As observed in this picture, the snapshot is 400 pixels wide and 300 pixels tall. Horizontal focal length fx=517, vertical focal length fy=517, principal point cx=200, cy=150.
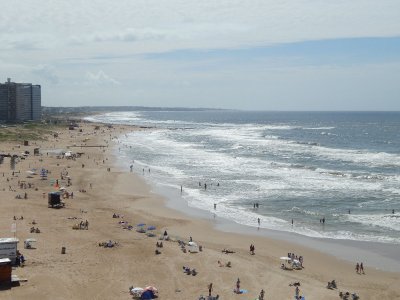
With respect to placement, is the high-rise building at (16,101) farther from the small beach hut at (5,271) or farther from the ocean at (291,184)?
the small beach hut at (5,271)

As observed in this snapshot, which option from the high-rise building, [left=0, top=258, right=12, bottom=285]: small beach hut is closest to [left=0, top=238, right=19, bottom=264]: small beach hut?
[left=0, top=258, right=12, bottom=285]: small beach hut

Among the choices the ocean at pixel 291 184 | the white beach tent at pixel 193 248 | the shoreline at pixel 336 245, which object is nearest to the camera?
the shoreline at pixel 336 245

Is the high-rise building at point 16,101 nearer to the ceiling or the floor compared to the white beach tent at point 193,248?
nearer to the ceiling

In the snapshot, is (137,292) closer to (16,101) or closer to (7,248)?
(7,248)

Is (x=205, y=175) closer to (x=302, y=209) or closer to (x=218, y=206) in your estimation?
(x=218, y=206)

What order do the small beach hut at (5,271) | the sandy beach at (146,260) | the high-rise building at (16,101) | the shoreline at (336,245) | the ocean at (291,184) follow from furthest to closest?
1. the high-rise building at (16,101)
2. the ocean at (291,184)
3. the shoreline at (336,245)
4. the sandy beach at (146,260)
5. the small beach hut at (5,271)

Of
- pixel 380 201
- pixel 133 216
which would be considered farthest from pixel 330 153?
pixel 133 216

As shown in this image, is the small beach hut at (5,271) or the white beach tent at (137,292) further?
the white beach tent at (137,292)

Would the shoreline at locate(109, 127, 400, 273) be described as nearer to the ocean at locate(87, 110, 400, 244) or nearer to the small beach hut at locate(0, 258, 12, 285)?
the ocean at locate(87, 110, 400, 244)

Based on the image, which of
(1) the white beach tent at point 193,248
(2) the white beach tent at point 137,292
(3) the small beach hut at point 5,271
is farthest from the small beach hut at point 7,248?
(1) the white beach tent at point 193,248
